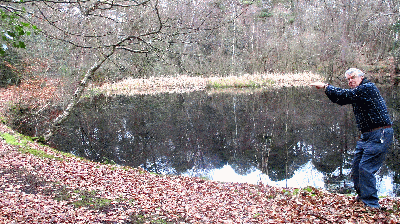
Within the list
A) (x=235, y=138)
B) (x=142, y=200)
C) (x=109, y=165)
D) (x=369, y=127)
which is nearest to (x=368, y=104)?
(x=369, y=127)

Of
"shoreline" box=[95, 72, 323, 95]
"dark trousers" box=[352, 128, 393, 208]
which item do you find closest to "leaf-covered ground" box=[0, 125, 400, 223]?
"dark trousers" box=[352, 128, 393, 208]

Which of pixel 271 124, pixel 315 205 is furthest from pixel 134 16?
pixel 271 124

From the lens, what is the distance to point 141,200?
5.77m

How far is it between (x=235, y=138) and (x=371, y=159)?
8.92m

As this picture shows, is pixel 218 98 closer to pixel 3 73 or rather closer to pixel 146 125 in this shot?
pixel 146 125

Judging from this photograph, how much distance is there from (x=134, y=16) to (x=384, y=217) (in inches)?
251

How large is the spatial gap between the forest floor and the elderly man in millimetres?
403

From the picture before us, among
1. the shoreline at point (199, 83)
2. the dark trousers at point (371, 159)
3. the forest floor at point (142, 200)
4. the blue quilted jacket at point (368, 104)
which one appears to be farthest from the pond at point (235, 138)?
the shoreline at point (199, 83)

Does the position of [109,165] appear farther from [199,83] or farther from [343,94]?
[199,83]

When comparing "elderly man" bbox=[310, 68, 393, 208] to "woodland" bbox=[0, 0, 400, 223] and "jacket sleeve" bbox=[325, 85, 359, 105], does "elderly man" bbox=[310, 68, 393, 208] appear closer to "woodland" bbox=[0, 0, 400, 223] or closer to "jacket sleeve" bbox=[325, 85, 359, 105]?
"jacket sleeve" bbox=[325, 85, 359, 105]

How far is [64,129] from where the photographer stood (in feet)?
54.1

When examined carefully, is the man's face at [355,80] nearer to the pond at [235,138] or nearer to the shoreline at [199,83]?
the pond at [235,138]

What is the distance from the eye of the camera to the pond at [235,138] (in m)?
9.62

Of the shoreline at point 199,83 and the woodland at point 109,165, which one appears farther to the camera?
the shoreline at point 199,83
